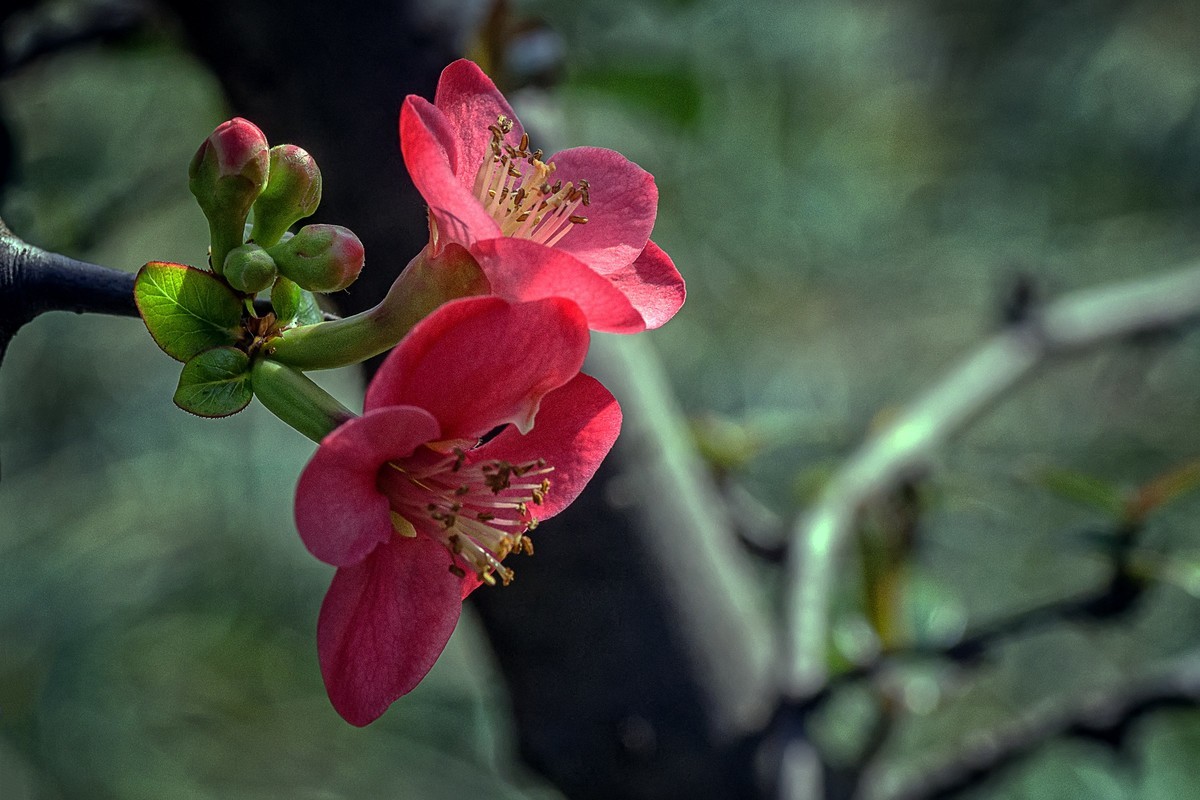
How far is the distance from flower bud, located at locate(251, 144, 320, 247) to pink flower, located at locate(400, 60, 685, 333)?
0.11 ft

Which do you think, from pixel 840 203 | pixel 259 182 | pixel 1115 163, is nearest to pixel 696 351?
pixel 840 203

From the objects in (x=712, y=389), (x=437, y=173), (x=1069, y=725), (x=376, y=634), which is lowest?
(x=712, y=389)

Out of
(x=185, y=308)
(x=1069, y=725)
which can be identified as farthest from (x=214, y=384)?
(x=1069, y=725)

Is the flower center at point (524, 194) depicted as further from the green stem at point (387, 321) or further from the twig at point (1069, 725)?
the twig at point (1069, 725)

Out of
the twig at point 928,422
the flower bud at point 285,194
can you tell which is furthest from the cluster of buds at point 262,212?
the twig at point 928,422

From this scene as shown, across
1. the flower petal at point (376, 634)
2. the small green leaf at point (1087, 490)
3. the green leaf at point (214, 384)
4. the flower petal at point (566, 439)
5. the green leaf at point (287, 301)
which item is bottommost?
the small green leaf at point (1087, 490)

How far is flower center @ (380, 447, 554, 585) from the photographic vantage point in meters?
0.29

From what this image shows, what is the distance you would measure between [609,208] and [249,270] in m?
0.11

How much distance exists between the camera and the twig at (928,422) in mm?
586

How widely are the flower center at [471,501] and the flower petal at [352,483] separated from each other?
2 centimetres

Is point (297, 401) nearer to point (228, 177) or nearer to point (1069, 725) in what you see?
point (228, 177)

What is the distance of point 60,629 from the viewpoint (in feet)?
5.02

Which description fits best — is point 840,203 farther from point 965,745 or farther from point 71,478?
point 965,745

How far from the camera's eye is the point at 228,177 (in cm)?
27
